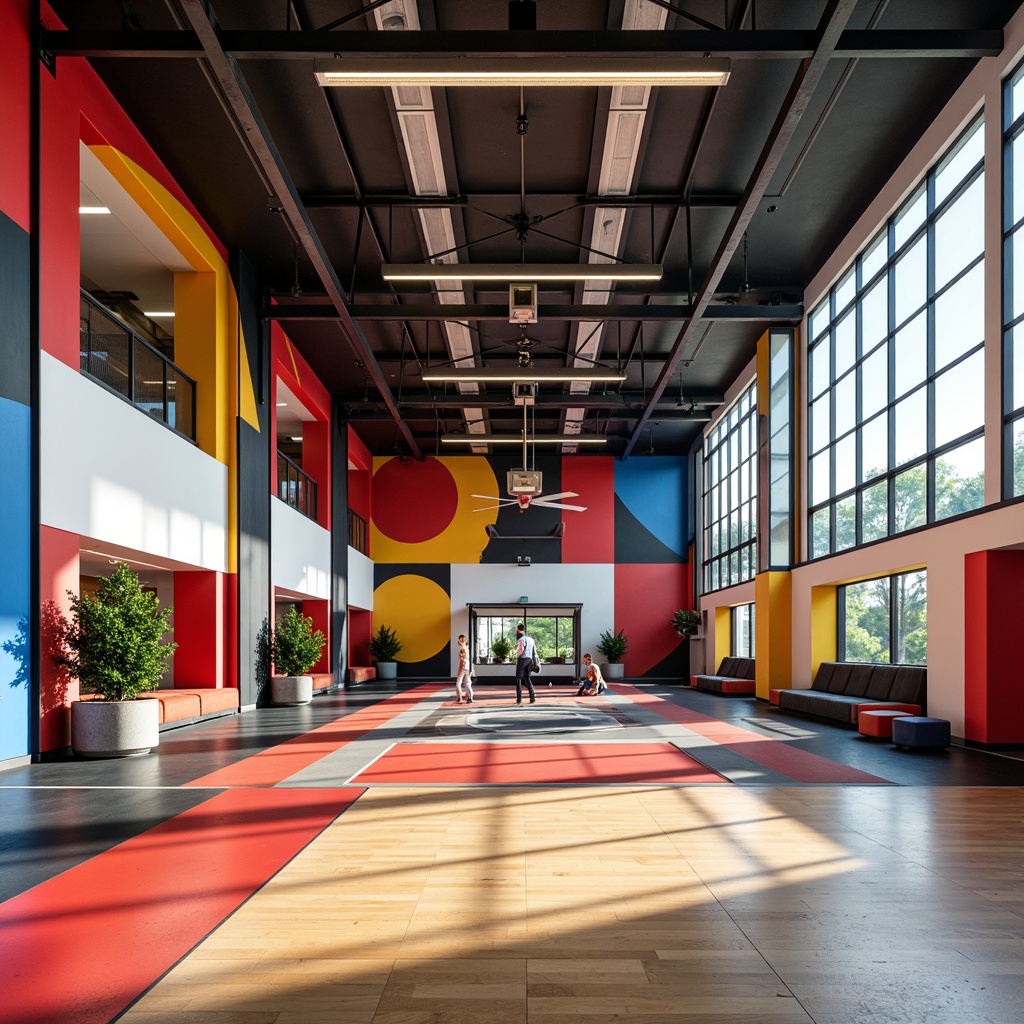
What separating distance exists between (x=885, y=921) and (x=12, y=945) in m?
3.51

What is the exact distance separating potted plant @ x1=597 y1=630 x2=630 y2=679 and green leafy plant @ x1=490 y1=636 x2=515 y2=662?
262 centimetres

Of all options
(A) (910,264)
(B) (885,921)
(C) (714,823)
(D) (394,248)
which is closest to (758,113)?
(A) (910,264)

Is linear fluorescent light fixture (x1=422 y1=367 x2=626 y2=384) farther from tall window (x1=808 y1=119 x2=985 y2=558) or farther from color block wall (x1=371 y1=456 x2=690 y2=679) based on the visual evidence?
color block wall (x1=371 y1=456 x2=690 y2=679)

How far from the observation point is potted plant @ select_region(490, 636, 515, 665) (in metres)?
26.2

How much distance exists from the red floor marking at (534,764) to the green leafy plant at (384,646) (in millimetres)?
15834

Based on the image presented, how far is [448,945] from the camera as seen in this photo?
11.5 feet

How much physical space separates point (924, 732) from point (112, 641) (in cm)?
813

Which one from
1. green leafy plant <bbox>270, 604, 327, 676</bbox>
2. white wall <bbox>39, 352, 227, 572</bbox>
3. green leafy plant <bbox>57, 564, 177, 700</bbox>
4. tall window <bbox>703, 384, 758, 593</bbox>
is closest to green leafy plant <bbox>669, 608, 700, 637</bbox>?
tall window <bbox>703, 384, 758, 593</bbox>

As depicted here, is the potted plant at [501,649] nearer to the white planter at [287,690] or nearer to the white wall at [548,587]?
the white wall at [548,587]

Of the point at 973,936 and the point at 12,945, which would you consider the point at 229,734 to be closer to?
the point at 12,945

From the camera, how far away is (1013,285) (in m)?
9.12

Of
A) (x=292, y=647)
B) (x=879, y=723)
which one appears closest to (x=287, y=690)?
(x=292, y=647)

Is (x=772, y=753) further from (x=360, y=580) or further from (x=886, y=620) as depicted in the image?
(x=360, y=580)

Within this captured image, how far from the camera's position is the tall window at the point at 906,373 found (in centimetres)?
1009
